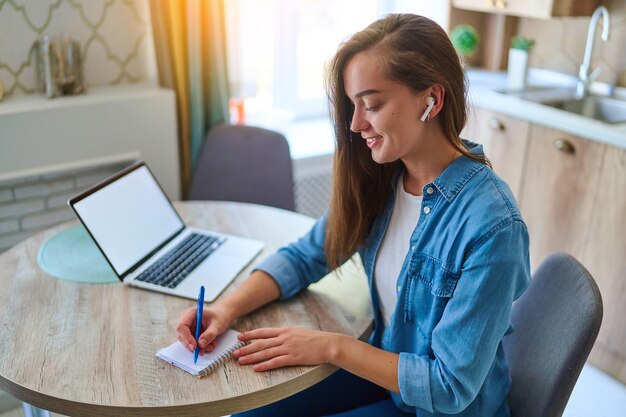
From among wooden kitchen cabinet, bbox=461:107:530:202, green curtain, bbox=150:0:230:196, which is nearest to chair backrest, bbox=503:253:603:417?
wooden kitchen cabinet, bbox=461:107:530:202

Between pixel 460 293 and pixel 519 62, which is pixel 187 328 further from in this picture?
pixel 519 62

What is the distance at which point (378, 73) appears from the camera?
1121 millimetres

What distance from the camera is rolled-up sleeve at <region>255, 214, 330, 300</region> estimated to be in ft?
4.55

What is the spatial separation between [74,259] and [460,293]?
38.2 inches

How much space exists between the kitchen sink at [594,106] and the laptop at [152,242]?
5.45 ft

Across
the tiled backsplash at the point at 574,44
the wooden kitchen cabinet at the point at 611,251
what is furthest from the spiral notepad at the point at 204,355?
the tiled backsplash at the point at 574,44

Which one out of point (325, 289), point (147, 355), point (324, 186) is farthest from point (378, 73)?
point (324, 186)

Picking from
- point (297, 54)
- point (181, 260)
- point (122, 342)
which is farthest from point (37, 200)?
point (297, 54)

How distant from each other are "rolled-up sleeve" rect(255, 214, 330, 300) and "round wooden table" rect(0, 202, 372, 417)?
0.03m

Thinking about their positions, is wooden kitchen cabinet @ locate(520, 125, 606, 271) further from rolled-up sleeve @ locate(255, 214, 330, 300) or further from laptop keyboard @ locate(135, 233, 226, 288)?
laptop keyboard @ locate(135, 233, 226, 288)

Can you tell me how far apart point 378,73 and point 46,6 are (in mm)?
1528

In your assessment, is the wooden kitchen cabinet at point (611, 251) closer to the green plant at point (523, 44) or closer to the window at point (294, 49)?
the green plant at point (523, 44)

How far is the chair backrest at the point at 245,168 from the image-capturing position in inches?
86.4

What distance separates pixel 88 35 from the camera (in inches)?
89.5
